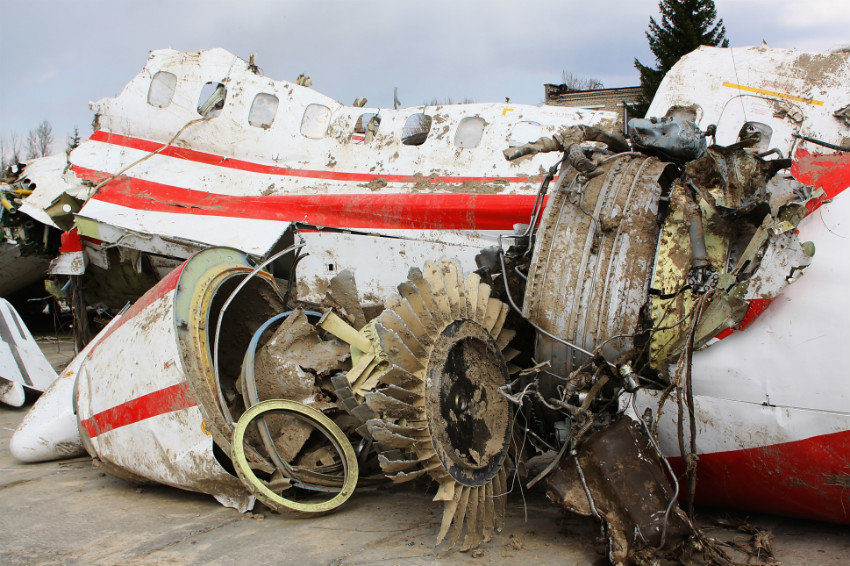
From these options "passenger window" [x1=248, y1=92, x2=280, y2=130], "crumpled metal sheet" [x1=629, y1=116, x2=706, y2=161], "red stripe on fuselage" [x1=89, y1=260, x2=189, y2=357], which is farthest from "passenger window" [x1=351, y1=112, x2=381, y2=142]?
"crumpled metal sheet" [x1=629, y1=116, x2=706, y2=161]

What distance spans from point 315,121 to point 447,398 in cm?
587

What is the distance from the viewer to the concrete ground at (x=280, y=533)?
3.29m

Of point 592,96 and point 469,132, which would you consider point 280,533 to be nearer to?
point 469,132

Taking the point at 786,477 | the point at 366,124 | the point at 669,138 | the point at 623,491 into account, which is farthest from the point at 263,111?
the point at 786,477

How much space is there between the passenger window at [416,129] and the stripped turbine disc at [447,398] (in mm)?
4509

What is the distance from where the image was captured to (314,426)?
4145 mm

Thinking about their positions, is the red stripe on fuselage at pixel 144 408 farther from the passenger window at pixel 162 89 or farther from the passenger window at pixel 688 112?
the passenger window at pixel 162 89

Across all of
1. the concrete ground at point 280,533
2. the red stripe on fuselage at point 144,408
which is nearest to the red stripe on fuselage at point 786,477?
the concrete ground at point 280,533

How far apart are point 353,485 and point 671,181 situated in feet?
8.44

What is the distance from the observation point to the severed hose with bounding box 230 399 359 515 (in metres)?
3.81

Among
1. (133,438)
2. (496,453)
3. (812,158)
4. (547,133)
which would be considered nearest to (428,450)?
(496,453)

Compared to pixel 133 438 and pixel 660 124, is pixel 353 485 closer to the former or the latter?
pixel 133 438

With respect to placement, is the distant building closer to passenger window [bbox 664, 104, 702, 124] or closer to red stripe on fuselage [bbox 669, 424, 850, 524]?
passenger window [bbox 664, 104, 702, 124]

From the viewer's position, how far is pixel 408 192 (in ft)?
24.1
